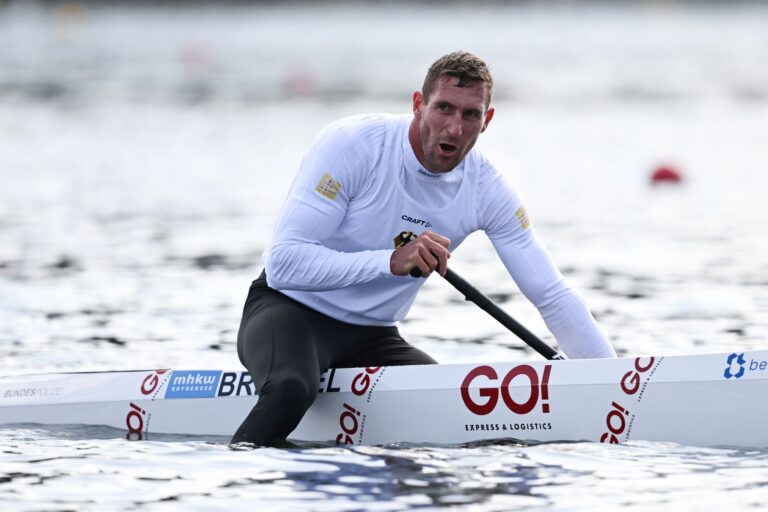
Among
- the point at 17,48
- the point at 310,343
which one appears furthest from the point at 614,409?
the point at 17,48

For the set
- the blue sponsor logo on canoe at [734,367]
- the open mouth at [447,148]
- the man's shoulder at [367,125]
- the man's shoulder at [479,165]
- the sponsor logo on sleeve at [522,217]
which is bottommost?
the blue sponsor logo on canoe at [734,367]

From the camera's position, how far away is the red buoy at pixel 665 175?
1864 cm

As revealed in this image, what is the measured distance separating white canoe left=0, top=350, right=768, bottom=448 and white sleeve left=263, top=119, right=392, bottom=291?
1.96ft

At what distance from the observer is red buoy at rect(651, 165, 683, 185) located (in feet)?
61.2

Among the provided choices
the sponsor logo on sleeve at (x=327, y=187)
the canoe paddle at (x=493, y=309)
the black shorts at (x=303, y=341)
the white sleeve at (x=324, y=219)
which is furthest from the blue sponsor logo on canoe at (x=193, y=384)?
the canoe paddle at (x=493, y=309)

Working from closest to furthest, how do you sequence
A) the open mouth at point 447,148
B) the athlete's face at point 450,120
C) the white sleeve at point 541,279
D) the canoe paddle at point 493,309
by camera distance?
the athlete's face at point 450,120 < the open mouth at point 447,148 < the canoe paddle at point 493,309 < the white sleeve at point 541,279

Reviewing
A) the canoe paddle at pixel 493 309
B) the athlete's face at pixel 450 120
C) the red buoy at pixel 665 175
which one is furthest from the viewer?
the red buoy at pixel 665 175

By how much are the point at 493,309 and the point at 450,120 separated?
3.64 feet

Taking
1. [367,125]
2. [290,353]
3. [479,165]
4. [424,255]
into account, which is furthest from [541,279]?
[290,353]

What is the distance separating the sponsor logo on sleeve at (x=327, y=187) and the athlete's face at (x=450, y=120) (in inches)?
17.5

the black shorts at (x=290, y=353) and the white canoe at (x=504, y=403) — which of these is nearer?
the black shorts at (x=290, y=353)

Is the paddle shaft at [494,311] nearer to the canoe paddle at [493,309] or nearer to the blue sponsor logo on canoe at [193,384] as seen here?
the canoe paddle at [493,309]

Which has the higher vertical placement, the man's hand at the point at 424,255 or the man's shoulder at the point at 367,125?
the man's shoulder at the point at 367,125

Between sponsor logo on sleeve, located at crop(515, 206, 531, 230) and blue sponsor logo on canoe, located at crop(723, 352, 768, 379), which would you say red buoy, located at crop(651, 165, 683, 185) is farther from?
blue sponsor logo on canoe, located at crop(723, 352, 768, 379)
